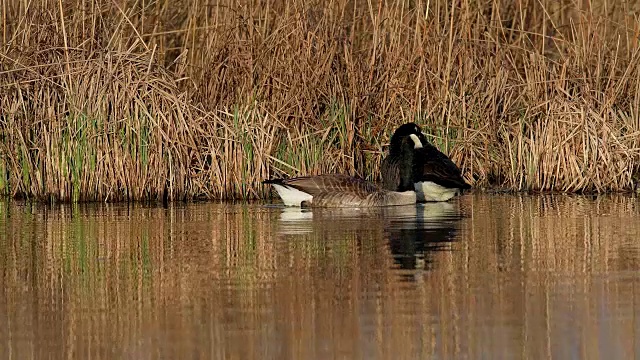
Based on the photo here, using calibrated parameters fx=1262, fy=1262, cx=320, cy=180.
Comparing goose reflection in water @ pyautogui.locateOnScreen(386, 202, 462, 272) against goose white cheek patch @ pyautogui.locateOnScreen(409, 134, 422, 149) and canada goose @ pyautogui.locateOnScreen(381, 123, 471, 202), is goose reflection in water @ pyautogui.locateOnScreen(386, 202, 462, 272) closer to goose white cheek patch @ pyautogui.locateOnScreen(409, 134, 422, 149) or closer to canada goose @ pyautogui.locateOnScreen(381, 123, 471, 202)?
canada goose @ pyautogui.locateOnScreen(381, 123, 471, 202)

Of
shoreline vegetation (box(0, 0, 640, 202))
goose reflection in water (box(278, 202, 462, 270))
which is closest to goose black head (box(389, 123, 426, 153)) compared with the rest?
goose reflection in water (box(278, 202, 462, 270))

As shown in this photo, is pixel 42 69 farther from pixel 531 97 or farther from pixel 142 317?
pixel 142 317

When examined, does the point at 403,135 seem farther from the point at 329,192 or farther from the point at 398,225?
the point at 398,225

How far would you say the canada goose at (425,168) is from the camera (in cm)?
1358

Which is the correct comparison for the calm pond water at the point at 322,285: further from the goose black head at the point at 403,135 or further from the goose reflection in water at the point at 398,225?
the goose black head at the point at 403,135

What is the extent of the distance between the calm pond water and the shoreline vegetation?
143 cm

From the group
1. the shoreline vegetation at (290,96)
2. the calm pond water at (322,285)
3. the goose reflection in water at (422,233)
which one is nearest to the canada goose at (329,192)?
the goose reflection in water at (422,233)

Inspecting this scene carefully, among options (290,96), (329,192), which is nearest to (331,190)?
(329,192)

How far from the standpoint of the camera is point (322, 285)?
310 inches

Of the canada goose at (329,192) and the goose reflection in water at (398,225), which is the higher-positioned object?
the canada goose at (329,192)

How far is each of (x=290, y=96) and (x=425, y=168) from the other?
1771mm

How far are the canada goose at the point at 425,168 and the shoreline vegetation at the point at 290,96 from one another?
30.9 inches

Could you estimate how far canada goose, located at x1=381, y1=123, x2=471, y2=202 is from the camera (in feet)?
44.5

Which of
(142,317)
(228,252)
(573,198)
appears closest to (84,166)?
(228,252)
